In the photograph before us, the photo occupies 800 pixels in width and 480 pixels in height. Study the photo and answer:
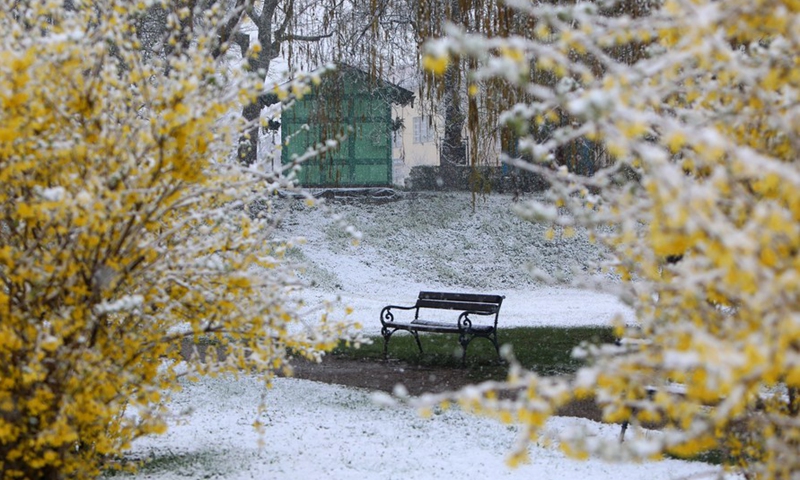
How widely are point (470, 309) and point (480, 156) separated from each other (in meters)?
4.44

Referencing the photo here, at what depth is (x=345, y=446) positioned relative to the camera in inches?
220

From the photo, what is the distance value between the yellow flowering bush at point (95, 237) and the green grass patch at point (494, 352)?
4.54 metres

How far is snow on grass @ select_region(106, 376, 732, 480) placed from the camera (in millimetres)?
5043

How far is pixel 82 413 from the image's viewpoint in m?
3.08

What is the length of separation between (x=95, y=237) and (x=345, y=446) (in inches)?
120

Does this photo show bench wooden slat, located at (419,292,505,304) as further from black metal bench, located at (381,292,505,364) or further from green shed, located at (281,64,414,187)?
green shed, located at (281,64,414,187)

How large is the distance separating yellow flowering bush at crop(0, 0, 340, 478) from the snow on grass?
1.28m

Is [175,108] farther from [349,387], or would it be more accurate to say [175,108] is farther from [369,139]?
[369,139]

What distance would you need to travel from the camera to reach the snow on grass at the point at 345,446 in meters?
5.04

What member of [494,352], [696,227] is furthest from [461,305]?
[696,227]

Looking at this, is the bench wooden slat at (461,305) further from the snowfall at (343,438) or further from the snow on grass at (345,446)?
the snow on grass at (345,446)

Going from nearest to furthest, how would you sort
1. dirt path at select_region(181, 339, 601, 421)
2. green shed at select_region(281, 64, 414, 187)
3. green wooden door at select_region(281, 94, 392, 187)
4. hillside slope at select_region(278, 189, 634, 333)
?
1. dirt path at select_region(181, 339, 601, 421)
2. hillside slope at select_region(278, 189, 634, 333)
3. green shed at select_region(281, 64, 414, 187)
4. green wooden door at select_region(281, 94, 392, 187)

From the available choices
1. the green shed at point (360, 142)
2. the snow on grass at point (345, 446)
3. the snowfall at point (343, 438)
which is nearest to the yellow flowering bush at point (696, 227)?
the snowfall at point (343, 438)

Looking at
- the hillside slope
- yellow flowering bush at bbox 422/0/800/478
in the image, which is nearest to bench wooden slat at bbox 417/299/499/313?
the hillside slope
